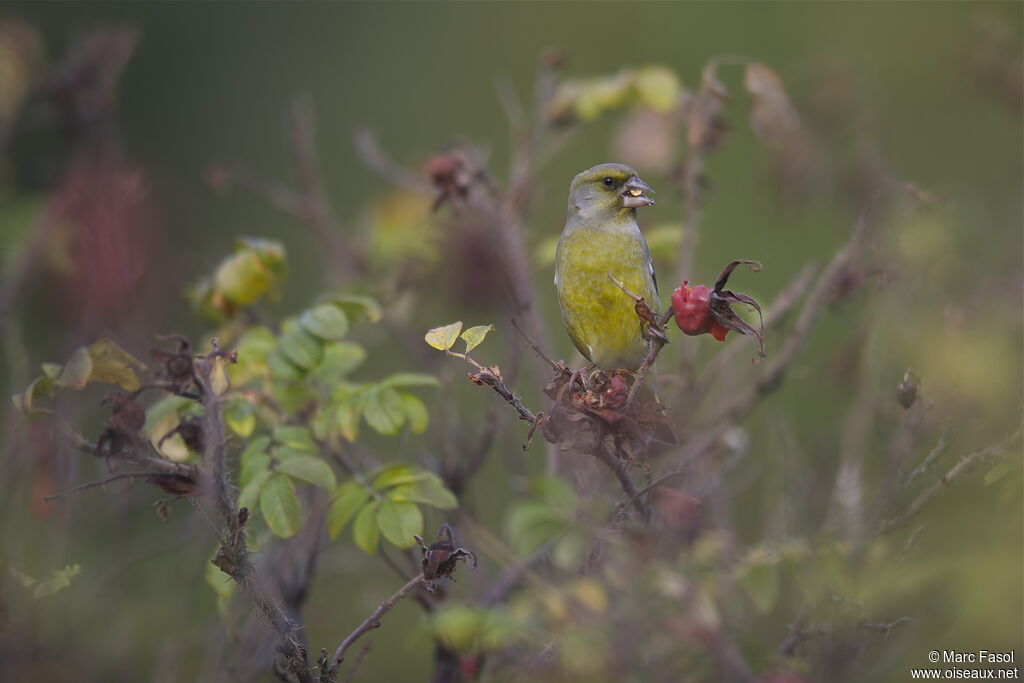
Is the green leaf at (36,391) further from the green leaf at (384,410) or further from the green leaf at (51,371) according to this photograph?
the green leaf at (384,410)

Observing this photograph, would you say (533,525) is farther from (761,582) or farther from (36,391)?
(36,391)

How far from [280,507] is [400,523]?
245mm

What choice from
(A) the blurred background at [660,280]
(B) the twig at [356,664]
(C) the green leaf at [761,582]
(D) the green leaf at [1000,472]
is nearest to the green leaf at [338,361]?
(A) the blurred background at [660,280]

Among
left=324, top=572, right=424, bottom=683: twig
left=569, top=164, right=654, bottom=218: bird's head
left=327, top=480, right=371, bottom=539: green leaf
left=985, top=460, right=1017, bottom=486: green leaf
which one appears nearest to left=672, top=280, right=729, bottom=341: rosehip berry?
left=985, top=460, right=1017, bottom=486: green leaf

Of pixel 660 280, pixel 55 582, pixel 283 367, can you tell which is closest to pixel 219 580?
pixel 55 582

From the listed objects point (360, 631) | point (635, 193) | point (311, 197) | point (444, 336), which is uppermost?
point (311, 197)

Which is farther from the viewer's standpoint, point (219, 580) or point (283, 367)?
point (283, 367)

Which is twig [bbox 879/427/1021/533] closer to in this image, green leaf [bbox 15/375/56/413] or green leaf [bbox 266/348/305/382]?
green leaf [bbox 266/348/305/382]

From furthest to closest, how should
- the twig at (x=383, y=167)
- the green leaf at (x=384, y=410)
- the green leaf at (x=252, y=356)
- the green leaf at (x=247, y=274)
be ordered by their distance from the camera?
the twig at (x=383, y=167) < the green leaf at (x=247, y=274) < the green leaf at (x=252, y=356) < the green leaf at (x=384, y=410)

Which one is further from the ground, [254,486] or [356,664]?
[254,486]

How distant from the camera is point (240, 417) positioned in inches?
98.9

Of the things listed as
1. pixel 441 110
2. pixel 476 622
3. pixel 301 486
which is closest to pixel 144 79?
pixel 441 110

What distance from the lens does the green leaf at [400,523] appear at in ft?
7.29

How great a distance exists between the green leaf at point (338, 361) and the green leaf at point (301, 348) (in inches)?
4.1
